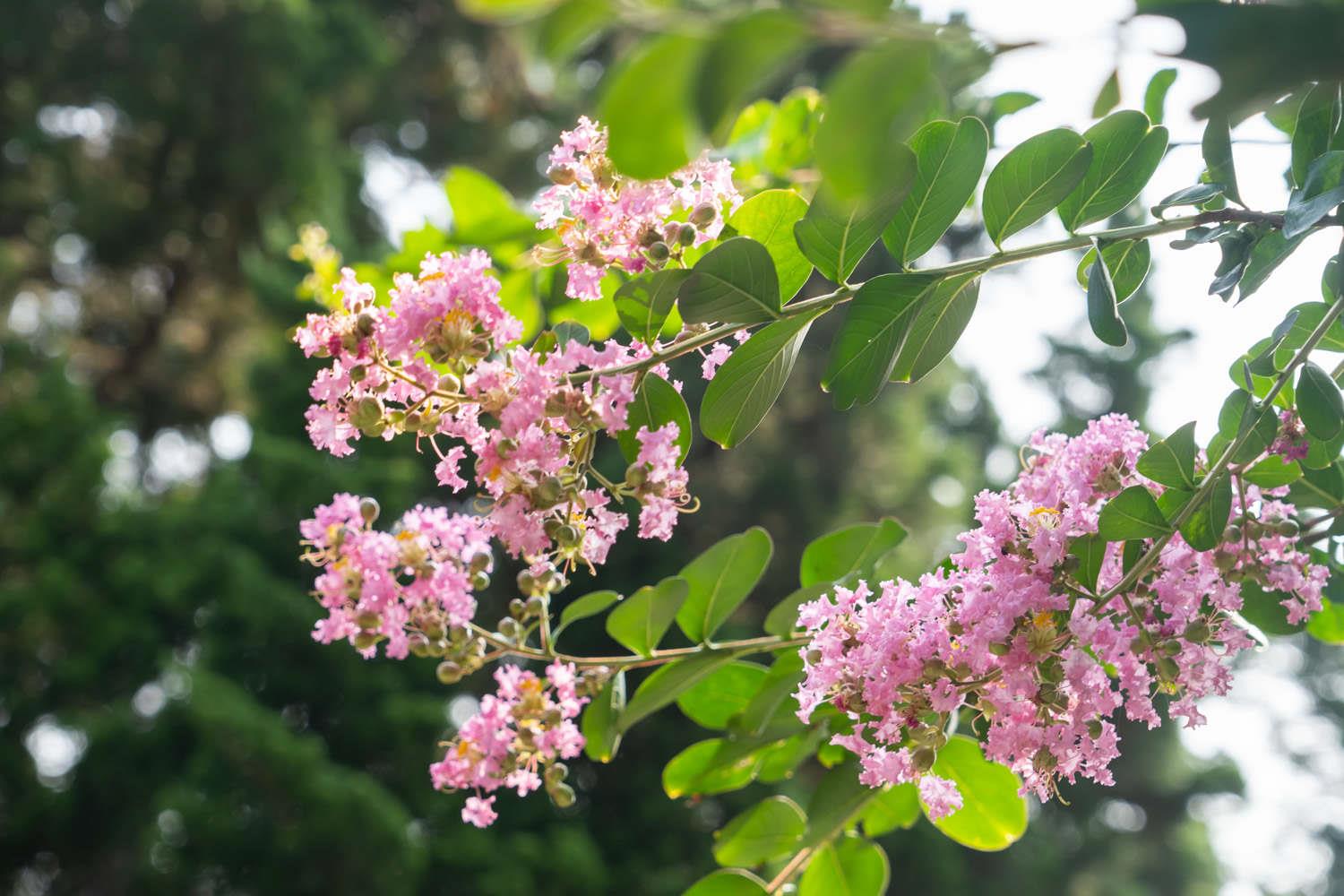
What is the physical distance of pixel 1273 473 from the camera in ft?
2.53

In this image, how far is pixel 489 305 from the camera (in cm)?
71

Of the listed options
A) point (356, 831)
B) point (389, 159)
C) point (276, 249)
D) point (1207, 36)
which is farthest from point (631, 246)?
point (389, 159)

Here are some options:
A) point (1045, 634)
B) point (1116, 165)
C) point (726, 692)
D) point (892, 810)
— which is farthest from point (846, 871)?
point (1116, 165)

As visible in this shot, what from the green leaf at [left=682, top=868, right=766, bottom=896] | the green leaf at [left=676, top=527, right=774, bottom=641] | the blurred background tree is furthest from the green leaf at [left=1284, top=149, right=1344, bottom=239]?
the blurred background tree

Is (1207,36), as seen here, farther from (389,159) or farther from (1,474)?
(389,159)

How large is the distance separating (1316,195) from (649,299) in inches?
15.3

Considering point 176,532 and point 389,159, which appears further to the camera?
point 389,159

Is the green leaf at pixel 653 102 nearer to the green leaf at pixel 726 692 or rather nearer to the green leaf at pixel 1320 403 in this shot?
the green leaf at pixel 1320 403

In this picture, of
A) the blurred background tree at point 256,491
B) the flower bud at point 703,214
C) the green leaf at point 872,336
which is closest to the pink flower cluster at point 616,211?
the flower bud at point 703,214

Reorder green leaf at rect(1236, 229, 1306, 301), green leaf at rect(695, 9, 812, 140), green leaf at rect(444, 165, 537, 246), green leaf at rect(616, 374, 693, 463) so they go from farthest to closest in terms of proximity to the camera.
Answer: green leaf at rect(444, 165, 537, 246)
green leaf at rect(616, 374, 693, 463)
green leaf at rect(1236, 229, 1306, 301)
green leaf at rect(695, 9, 812, 140)

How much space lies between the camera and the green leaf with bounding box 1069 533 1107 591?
715 mm

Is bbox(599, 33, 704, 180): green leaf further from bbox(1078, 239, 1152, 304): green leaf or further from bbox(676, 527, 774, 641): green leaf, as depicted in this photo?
bbox(676, 527, 774, 641): green leaf

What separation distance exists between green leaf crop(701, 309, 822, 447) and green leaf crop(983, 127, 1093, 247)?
17cm

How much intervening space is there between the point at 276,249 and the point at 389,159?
9.36 feet
